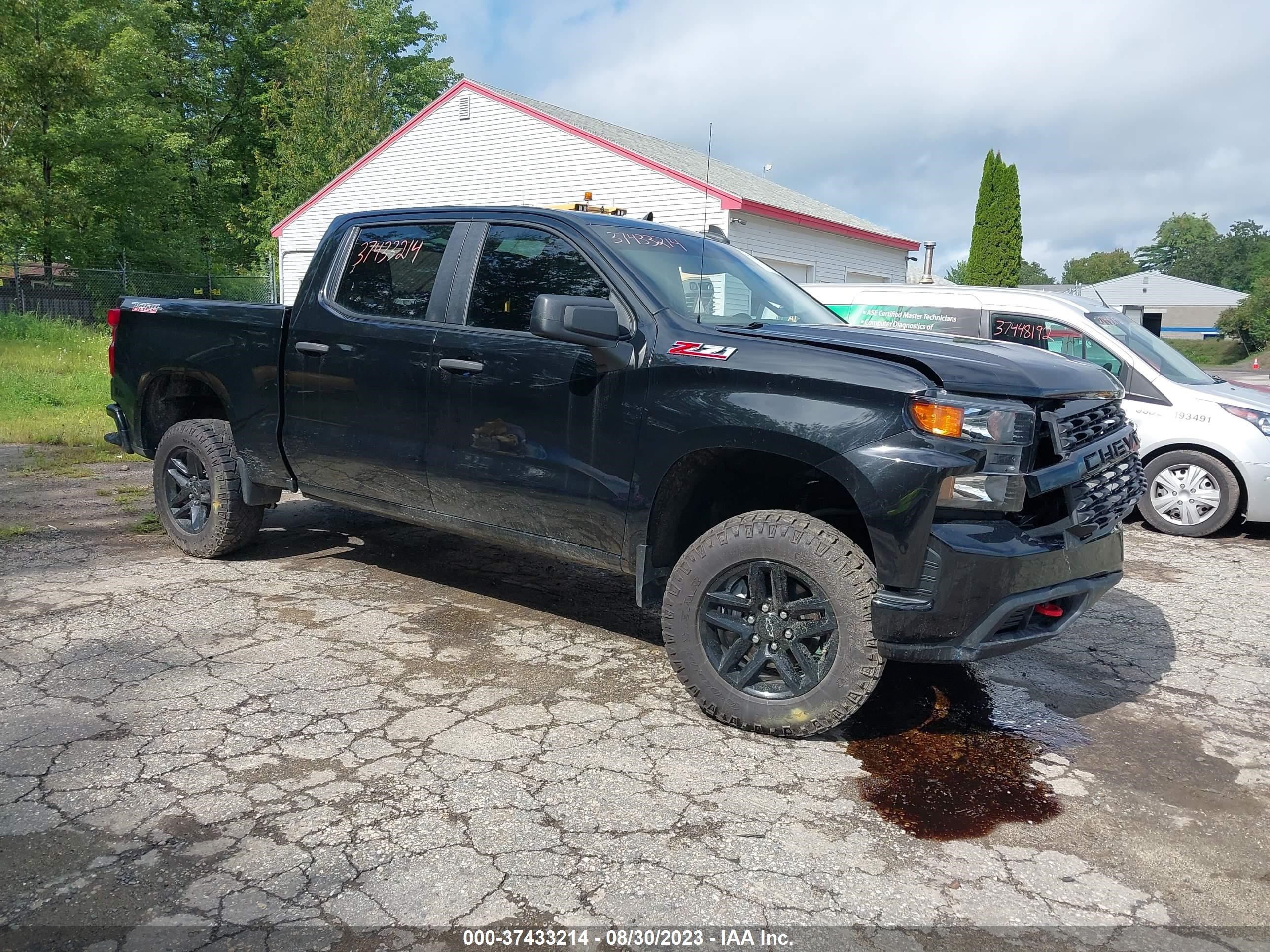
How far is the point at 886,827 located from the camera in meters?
3.03

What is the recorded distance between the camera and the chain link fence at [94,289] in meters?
23.0

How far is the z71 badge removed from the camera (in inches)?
143

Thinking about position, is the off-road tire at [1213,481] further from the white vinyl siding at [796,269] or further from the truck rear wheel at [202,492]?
the white vinyl siding at [796,269]

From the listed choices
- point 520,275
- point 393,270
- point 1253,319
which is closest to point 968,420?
point 520,275

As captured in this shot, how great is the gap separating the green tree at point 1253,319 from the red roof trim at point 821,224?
39245 millimetres

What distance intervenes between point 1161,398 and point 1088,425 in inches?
190

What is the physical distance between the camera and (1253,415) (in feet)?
24.7

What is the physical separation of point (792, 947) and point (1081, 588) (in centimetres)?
186

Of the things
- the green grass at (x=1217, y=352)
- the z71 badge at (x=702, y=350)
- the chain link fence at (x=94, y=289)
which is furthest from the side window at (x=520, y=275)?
the green grass at (x=1217, y=352)

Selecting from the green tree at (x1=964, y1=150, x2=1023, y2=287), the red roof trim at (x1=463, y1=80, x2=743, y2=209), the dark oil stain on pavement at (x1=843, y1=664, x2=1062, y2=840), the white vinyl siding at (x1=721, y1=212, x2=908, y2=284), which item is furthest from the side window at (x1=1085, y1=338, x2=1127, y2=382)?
the green tree at (x1=964, y1=150, x2=1023, y2=287)

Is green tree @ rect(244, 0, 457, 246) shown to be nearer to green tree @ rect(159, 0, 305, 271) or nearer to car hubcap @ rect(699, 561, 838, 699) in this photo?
green tree @ rect(159, 0, 305, 271)

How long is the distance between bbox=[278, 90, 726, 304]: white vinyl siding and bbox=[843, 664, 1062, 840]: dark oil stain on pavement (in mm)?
13879

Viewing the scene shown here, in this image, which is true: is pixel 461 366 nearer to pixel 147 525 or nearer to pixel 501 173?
pixel 147 525

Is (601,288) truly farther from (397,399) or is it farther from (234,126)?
(234,126)
